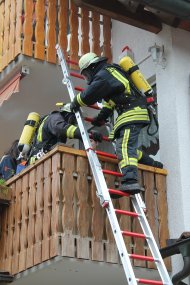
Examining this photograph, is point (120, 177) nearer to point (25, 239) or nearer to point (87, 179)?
point (87, 179)

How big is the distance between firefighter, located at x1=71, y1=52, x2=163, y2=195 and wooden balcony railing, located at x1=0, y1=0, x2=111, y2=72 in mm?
1492

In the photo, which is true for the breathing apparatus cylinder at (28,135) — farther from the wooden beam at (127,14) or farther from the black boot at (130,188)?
the black boot at (130,188)

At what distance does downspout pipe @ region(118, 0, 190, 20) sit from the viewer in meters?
8.23

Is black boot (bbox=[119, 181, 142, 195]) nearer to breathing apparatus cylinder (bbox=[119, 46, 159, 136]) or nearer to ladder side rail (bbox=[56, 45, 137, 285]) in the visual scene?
ladder side rail (bbox=[56, 45, 137, 285])

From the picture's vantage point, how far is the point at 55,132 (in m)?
8.25

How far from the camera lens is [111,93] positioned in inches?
314

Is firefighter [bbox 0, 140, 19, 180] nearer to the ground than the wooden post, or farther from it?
nearer to the ground

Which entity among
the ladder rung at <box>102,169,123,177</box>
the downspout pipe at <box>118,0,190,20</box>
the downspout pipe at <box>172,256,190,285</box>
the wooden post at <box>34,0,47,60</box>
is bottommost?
the downspout pipe at <box>172,256,190,285</box>

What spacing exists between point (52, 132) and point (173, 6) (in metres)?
2.18

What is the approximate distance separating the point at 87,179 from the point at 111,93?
1063 mm

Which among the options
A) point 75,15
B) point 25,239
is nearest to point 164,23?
point 75,15

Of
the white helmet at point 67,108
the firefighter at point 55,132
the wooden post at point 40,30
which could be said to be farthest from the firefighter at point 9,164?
the white helmet at point 67,108

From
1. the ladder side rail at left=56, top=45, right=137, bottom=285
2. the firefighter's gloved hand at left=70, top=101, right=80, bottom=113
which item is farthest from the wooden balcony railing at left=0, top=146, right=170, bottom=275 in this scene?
the firefighter's gloved hand at left=70, top=101, right=80, bottom=113

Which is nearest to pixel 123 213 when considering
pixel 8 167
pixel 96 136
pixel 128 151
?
pixel 128 151
